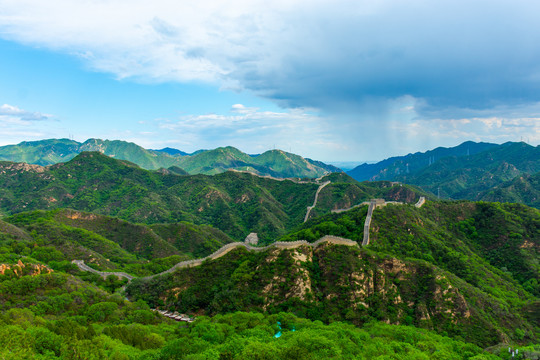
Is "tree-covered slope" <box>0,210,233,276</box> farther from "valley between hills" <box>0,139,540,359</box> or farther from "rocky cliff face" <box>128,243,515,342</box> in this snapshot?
"rocky cliff face" <box>128,243,515,342</box>

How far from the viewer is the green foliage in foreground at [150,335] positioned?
117 feet

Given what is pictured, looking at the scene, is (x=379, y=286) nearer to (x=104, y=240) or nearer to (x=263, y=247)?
(x=263, y=247)

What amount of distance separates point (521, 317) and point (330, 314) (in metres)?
42.7

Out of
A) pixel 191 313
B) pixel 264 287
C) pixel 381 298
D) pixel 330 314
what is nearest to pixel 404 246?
pixel 381 298

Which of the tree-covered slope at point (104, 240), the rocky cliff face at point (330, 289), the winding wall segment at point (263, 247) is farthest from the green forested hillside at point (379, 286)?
the tree-covered slope at point (104, 240)

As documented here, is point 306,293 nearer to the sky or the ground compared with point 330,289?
nearer to the ground

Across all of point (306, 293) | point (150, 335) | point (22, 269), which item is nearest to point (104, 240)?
point (22, 269)

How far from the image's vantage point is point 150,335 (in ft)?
149

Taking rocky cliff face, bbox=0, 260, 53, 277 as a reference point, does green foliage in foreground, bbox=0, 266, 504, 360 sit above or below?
below

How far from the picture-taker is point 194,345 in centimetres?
3981

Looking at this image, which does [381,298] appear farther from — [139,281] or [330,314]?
[139,281]

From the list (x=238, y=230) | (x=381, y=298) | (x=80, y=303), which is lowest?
(x=238, y=230)

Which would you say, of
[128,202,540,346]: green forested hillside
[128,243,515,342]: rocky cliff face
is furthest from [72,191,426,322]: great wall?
[128,202,540,346]: green forested hillside

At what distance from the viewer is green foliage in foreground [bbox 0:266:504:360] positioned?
3566cm
